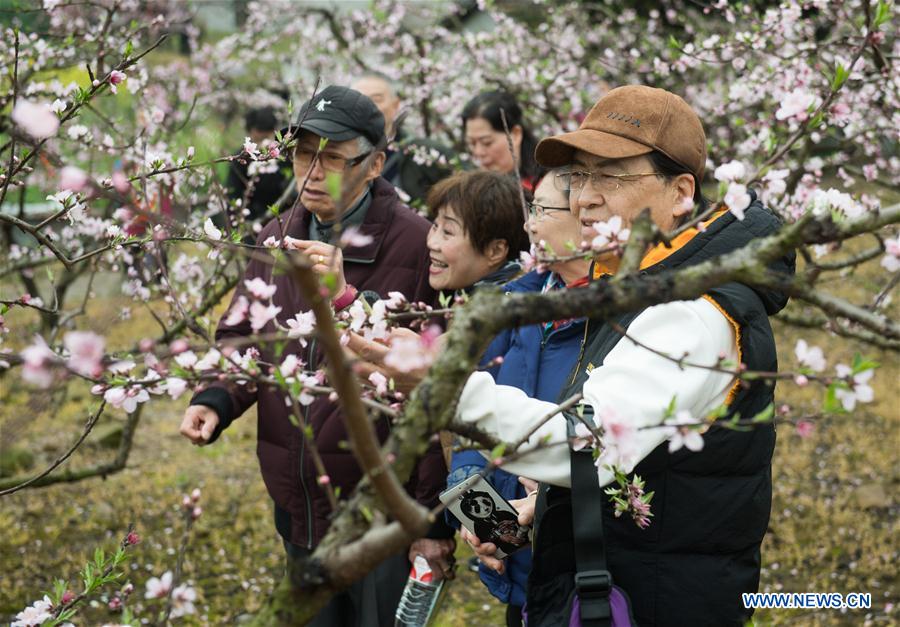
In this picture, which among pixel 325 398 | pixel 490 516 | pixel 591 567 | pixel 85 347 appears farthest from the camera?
pixel 325 398

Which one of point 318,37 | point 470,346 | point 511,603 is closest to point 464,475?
point 511,603

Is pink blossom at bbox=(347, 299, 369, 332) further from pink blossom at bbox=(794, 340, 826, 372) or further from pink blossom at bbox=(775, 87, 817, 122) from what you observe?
pink blossom at bbox=(775, 87, 817, 122)

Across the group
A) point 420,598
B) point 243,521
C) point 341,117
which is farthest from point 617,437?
point 243,521

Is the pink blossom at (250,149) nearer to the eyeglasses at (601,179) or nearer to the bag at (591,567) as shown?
the eyeglasses at (601,179)

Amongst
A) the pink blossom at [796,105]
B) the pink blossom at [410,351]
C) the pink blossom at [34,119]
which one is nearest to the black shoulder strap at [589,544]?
the pink blossom at [410,351]

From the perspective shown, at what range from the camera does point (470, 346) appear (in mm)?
1229

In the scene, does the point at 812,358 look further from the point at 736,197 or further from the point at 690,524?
the point at 690,524

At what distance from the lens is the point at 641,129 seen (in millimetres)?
2053

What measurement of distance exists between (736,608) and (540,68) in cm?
543

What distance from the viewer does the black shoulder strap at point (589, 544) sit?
170 cm

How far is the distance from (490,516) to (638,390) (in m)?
0.66

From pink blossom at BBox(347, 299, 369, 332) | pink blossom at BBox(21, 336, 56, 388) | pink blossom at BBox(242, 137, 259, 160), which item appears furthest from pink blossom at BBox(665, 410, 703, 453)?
pink blossom at BBox(242, 137, 259, 160)

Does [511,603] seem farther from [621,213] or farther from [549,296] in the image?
[549,296]

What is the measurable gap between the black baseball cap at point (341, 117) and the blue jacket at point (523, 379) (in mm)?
963
